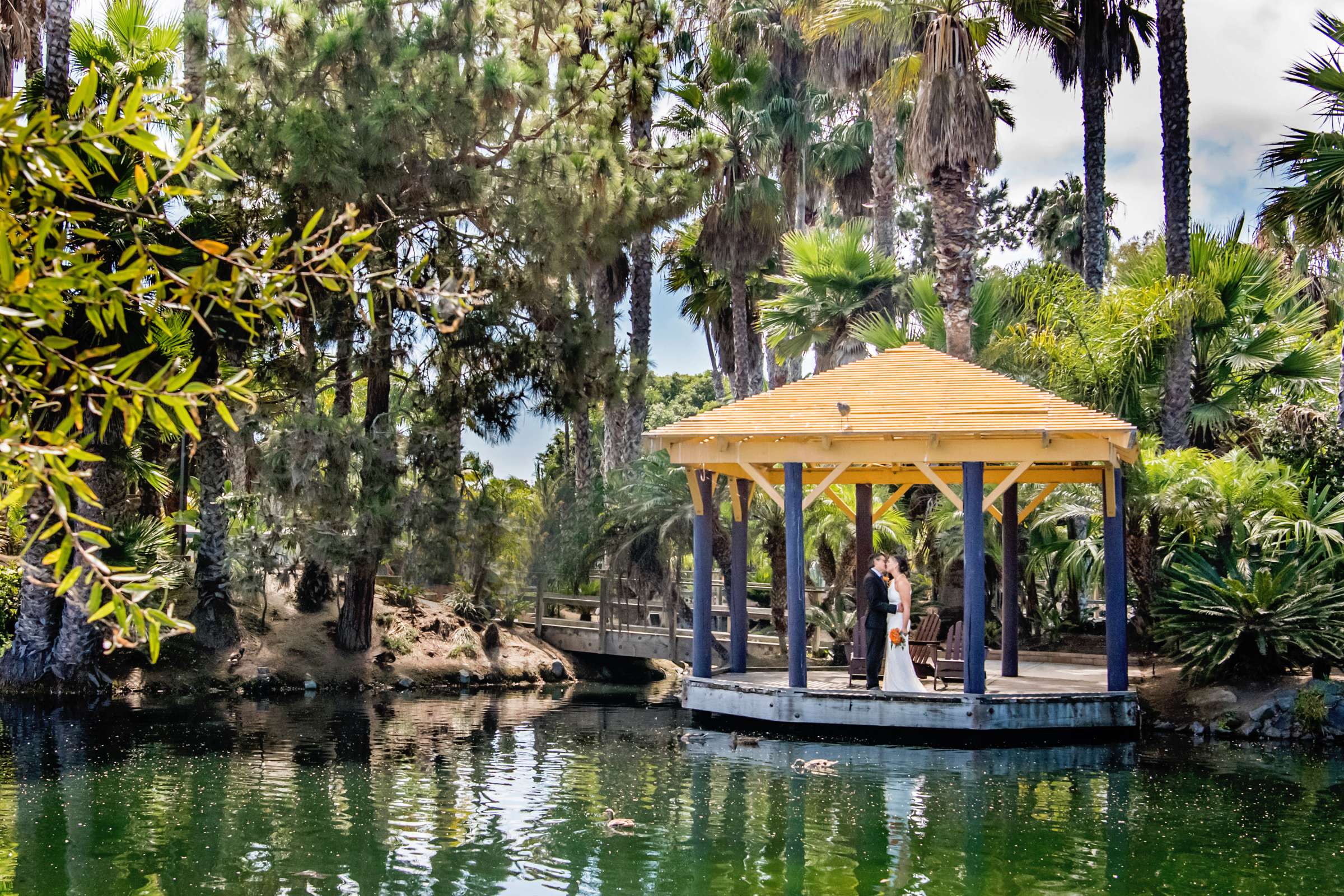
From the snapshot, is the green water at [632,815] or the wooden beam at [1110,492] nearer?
the green water at [632,815]

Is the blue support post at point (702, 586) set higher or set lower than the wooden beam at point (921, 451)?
lower

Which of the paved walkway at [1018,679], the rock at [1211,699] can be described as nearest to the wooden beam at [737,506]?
the paved walkway at [1018,679]

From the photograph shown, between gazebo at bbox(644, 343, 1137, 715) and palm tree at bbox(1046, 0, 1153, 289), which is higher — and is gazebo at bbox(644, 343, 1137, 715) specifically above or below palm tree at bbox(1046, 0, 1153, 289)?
below

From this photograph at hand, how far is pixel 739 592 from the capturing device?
57.1 ft

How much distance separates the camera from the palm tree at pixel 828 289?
23.7 m

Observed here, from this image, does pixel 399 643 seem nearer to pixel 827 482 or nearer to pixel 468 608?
pixel 468 608

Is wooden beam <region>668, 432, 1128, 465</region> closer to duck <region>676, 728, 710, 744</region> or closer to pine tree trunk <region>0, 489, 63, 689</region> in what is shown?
duck <region>676, 728, 710, 744</region>

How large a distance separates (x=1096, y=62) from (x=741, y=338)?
390 inches

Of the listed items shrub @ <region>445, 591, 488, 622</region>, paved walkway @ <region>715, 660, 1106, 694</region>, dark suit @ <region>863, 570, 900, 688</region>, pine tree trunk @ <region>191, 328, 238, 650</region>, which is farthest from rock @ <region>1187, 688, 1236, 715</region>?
pine tree trunk @ <region>191, 328, 238, 650</region>

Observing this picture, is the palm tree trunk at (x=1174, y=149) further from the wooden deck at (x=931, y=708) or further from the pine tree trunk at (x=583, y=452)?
the pine tree trunk at (x=583, y=452)

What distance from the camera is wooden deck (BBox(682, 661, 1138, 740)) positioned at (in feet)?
47.2

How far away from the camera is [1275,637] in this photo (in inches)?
604

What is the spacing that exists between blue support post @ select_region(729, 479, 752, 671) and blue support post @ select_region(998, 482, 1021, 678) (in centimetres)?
354

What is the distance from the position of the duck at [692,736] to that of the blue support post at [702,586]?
79 centimetres
